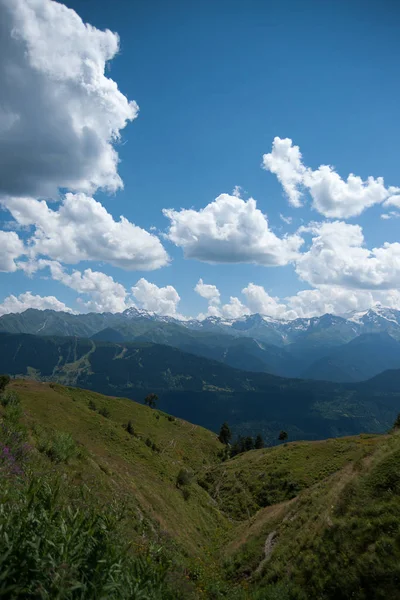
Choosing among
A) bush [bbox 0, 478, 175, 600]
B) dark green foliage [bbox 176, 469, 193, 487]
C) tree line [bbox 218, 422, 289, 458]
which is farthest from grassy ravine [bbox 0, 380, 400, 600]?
tree line [bbox 218, 422, 289, 458]

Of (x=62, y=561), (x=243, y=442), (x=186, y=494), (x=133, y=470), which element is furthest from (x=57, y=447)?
(x=243, y=442)

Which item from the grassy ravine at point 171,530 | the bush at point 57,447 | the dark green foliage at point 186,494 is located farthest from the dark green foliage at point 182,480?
the bush at point 57,447

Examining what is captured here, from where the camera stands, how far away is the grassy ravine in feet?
29.3

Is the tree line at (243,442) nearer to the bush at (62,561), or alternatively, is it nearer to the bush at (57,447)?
the bush at (57,447)

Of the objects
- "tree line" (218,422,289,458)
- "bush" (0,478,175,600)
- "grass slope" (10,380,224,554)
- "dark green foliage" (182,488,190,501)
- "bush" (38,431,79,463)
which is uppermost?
"bush" (0,478,175,600)

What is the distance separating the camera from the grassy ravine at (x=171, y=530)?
893 centimetres

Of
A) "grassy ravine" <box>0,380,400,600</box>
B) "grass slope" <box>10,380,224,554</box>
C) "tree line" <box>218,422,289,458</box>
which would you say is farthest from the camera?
"tree line" <box>218,422,289,458</box>

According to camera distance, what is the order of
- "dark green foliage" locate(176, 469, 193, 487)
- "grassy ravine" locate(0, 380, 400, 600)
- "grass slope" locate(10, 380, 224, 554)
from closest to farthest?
1. "grassy ravine" locate(0, 380, 400, 600)
2. "grass slope" locate(10, 380, 224, 554)
3. "dark green foliage" locate(176, 469, 193, 487)

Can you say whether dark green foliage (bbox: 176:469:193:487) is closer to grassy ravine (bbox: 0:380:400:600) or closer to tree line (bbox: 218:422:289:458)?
grassy ravine (bbox: 0:380:400:600)

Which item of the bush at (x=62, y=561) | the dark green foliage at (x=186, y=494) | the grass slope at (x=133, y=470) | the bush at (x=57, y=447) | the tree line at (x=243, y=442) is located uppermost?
the bush at (x=62, y=561)

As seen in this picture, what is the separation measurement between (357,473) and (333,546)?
288 inches

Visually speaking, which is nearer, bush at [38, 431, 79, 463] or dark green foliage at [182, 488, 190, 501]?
bush at [38, 431, 79, 463]

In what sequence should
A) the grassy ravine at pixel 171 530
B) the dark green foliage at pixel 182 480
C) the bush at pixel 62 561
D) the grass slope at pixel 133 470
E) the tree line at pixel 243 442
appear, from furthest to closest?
the tree line at pixel 243 442 → the dark green foliage at pixel 182 480 → the grass slope at pixel 133 470 → the grassy ravine at pixel 171 530 → the bush at pixel 62 561

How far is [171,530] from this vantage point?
2942 centimetres
